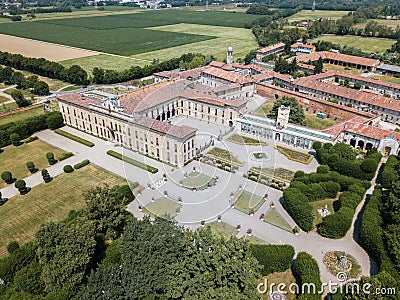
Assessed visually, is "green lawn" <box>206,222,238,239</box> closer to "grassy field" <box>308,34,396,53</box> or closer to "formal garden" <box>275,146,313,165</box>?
"formal garden" <box>275,146,313,165</box>

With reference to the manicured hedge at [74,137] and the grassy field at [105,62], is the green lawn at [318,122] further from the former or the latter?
the grassy field at [105,62]

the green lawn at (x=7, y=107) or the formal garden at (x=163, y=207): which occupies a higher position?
the formal garden at (x=163, y=207)

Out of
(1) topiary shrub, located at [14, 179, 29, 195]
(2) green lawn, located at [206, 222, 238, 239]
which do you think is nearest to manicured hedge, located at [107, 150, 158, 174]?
(1) topiary shrub, located at [14, 179, 29, 195]

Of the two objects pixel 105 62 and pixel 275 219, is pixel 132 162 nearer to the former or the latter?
pixel 275 219

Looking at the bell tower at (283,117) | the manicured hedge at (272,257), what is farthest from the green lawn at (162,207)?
the bell tower at (283,117)

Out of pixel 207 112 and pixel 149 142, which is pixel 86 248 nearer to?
pixel 149 142

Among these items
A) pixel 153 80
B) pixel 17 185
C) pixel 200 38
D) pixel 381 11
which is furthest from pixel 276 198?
pixel 381 11

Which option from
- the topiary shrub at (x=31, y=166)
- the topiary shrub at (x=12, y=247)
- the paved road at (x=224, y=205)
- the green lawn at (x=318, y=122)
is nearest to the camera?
the topiary shrub at (x=12, y=247)
